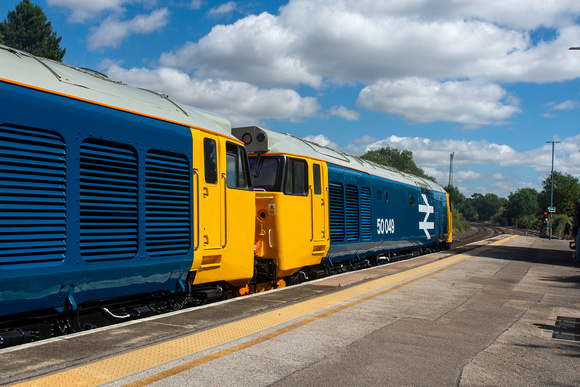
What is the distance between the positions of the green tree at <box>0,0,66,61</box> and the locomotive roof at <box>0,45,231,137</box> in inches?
2040

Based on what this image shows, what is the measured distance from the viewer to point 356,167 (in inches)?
516

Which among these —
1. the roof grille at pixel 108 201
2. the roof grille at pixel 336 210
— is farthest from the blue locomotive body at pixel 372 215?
the roof grille at pixel 108 201

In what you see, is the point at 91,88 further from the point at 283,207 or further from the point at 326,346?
the point at 283,207

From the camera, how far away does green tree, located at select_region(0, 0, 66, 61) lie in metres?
52.3

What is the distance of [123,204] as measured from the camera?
5777 mm

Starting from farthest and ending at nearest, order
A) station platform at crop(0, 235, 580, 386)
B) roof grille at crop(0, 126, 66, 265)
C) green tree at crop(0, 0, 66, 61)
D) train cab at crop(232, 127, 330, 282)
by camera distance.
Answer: green tree at crop(0, 0, 66, 61), train cab at crop(232, 127, 330, 282), roof grille at crop(0, 126, 66, 265), station platform at crop(0, 235, 580, 386)

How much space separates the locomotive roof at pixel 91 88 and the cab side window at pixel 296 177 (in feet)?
Answer: 6.29

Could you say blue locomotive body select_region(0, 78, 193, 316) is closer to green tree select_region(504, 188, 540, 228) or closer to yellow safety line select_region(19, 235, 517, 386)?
yellow safety line select_region(19, 235, 517, 386)

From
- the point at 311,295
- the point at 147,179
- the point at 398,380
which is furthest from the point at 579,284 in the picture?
the point at 147,179

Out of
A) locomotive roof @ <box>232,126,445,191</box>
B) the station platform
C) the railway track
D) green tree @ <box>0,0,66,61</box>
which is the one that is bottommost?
the railway track

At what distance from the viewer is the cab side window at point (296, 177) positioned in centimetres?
953

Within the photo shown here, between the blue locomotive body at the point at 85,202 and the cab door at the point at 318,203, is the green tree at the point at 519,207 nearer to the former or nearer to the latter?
the cab door at the point at 318,203

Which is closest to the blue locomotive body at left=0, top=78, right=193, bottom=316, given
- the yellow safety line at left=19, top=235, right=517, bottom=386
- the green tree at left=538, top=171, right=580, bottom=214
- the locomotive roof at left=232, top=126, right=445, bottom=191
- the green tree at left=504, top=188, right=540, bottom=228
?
the yellow safety line at left=19, top=235, right=517, bottom=386

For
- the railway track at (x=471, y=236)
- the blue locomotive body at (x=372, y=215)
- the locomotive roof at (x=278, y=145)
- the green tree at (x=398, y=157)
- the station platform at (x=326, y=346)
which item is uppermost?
the green tree at (x=398, y=157)
